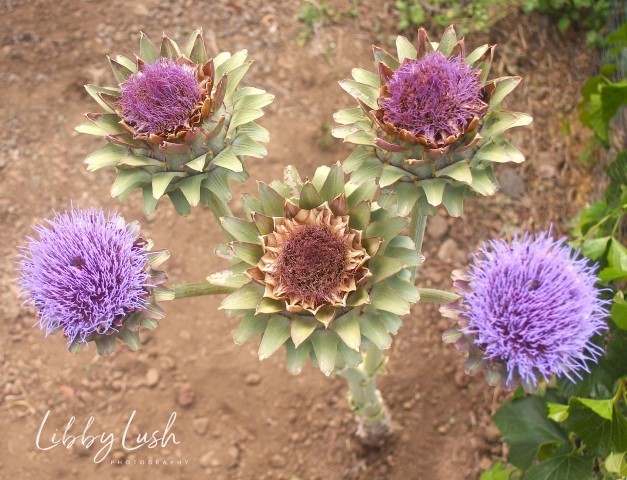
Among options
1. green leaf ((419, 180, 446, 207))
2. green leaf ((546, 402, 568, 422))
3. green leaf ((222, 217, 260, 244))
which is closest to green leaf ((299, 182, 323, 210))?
green leaf ((222, 217, 260, 244))

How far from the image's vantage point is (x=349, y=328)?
134cm

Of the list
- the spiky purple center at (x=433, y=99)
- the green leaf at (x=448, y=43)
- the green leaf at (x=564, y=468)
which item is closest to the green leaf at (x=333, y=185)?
the spiky purple center at (x=433, y=99)

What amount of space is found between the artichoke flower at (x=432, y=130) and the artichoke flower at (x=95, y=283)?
523mm

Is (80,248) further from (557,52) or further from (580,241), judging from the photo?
(557,52)

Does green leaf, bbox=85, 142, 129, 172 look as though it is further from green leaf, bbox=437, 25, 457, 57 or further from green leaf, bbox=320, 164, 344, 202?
green leaf, bbox=437, 25, 457, 57

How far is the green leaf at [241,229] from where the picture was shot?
4.64ft

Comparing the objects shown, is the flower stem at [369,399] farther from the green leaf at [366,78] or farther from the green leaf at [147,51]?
the green leaf at [147,51]

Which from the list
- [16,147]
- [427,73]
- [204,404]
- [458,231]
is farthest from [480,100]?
[16,147]

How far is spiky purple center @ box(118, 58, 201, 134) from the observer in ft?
4.81

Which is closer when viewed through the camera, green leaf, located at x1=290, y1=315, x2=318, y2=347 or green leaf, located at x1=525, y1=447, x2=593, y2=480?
green leaf, located at x1=290, y1=315, x2=318, y2=347

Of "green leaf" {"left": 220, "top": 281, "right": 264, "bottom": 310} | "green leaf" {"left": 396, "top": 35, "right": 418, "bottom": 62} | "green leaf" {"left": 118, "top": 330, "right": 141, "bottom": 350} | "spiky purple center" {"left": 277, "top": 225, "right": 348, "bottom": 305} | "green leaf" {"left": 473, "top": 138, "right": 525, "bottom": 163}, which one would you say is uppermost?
"green leaf" {"left": 396, "top": 35, "right": 418, "bottom": 62}

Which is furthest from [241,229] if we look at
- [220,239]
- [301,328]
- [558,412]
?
[220,239]

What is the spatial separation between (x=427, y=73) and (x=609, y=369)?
2.94 ft

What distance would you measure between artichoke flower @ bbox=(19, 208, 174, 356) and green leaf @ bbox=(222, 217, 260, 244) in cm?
19
